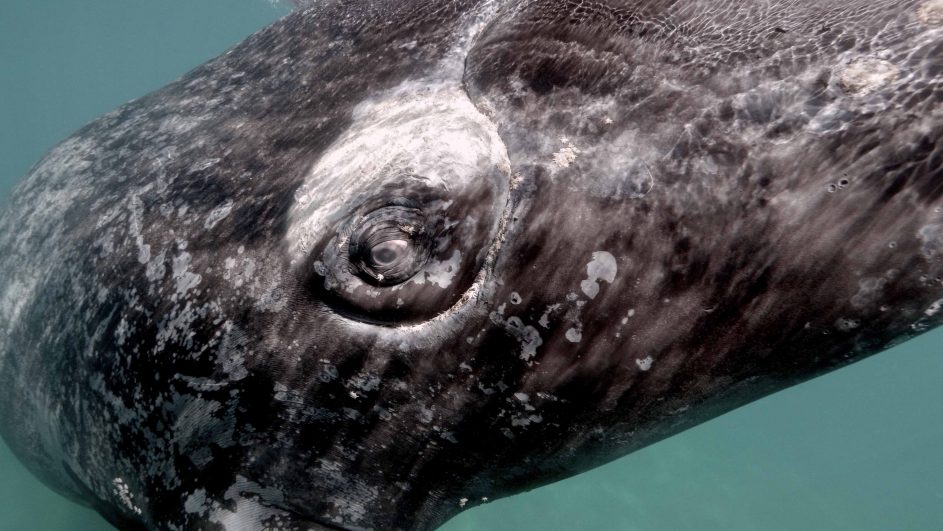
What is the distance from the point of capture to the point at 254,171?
287 centimetres

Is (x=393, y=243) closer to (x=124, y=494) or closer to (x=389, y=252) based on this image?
(x=389, y=252)

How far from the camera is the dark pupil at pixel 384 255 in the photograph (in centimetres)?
226

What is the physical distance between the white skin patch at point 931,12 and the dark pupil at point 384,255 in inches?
70.2

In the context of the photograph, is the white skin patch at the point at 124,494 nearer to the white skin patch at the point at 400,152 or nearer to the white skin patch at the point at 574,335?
the white skin patch at the point at 400,152

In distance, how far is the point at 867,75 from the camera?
1.79 meters

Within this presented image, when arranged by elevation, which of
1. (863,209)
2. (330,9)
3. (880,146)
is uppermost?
(330,9)

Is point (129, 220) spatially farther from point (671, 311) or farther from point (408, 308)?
point (671, 311)

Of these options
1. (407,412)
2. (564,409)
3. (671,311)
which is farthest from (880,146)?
(407,412)

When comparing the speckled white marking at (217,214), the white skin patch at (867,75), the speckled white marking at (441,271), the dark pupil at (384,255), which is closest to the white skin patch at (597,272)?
the speckled white marking at (441,271)

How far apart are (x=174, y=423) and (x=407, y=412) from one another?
3.56 feet

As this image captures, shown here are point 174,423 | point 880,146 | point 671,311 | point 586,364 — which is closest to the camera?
point 880,146

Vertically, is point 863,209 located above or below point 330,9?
below

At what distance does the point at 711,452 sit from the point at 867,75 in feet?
159

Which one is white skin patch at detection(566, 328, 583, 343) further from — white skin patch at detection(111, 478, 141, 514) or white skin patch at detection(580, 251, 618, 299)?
white skin patch at detection(111, 478, 141, 514)
